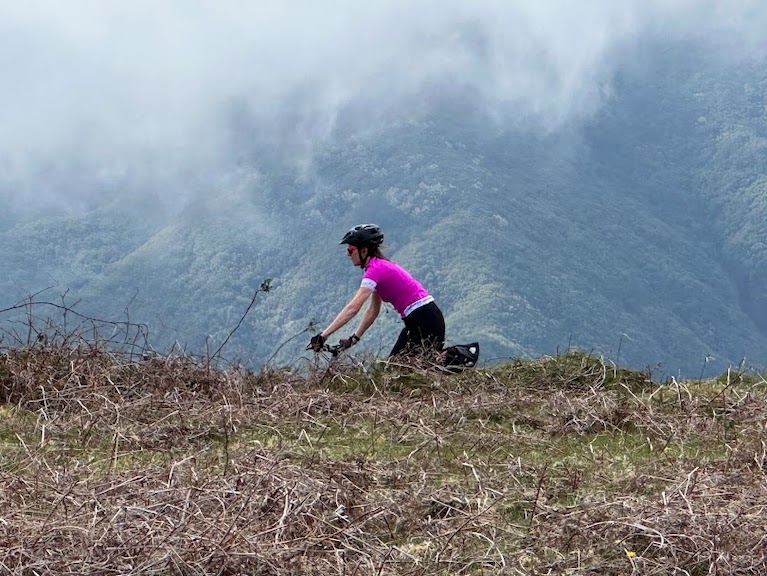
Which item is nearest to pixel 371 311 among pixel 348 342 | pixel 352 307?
pixel 352 307

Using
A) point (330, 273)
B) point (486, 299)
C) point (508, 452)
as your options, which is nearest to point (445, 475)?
point (508, 452)

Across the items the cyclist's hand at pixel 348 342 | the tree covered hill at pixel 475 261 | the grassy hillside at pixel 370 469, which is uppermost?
the tree covered hill at pixel 475 261

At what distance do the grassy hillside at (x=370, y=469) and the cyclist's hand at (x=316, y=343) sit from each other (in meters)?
0.27

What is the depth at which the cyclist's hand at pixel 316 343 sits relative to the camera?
962 centimetres

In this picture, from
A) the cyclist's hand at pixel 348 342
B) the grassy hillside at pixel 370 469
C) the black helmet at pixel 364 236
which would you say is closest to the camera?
the grassy hillside at pixel 370 469

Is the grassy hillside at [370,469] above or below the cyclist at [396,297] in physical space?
below

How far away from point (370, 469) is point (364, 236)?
15.9 ft

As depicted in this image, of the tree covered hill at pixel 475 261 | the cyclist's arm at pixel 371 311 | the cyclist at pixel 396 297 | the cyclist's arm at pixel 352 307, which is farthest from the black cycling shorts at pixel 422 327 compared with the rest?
the tree covered hill at pixel 475 261

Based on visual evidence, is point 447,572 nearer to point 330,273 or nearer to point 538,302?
point 538,302

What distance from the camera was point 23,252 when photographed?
174 metres

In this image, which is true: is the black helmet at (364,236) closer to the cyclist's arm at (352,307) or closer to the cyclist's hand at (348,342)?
the cyclist's arm at (352,307)

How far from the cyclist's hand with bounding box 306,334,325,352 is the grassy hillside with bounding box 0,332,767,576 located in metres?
0.27

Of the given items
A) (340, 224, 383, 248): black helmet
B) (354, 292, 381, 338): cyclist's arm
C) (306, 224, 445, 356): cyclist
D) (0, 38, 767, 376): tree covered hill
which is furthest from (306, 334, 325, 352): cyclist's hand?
(0, 38, 767, 376): tree covered hill

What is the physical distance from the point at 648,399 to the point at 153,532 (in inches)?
198
